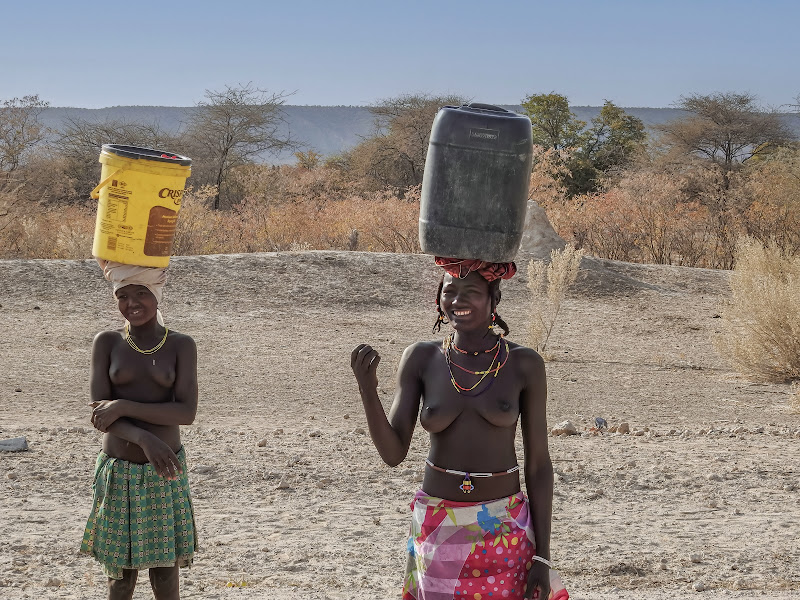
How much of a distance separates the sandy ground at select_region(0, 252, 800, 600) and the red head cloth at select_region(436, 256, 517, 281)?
188 centimetres

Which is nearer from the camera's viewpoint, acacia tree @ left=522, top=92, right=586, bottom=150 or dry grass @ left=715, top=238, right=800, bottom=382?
dry grass @ left=715, top=238, right=800, bottom=382

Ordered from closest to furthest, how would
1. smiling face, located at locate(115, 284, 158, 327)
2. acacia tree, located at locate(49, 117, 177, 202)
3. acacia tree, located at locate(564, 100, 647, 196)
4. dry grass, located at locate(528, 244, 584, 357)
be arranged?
smiling face, located at locate(115, 284, 158, 327) → dry grass, located at locate(528, 244, 584, 357) → acacia tree, located at locate(49, 117, 177, 202) → acacia tree, located at locate(564, 100, 647, 196)

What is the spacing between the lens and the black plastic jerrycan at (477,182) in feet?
7.41

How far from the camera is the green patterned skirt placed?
280 centimetres

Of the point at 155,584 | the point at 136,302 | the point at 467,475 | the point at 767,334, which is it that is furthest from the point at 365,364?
the point at 767,334

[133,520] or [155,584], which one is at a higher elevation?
[133,520]

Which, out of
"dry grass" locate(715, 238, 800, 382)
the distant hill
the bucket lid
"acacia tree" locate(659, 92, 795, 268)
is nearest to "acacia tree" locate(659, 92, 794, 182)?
"acacia tree" locate(659, 92, 795, 268)

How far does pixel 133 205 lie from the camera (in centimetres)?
282

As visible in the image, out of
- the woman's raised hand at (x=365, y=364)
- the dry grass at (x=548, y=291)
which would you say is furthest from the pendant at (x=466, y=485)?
the dry grass at (x=548, y=291)

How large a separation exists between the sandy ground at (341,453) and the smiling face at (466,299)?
5.88ft

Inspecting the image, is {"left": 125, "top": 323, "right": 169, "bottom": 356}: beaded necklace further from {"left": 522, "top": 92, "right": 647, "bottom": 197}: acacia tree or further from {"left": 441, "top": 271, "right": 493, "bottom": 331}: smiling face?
{"left": 522, "top": 92, "right": 647, "bottom": 197}: acacia tree

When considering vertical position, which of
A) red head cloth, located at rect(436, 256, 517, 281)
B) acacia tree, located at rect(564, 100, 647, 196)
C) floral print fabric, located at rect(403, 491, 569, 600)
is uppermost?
acacia tree, located at rect(564, 100, 647, 196)

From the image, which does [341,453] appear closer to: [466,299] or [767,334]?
[466,299]

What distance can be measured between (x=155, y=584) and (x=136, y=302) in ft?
2.70
